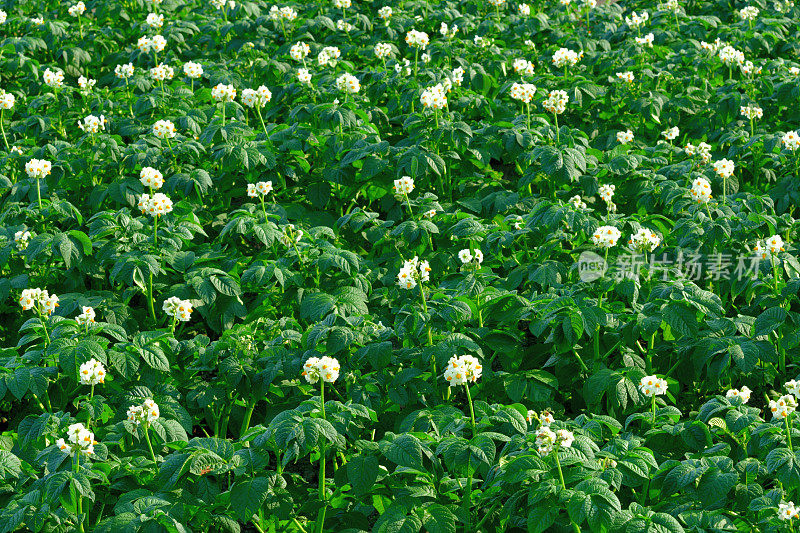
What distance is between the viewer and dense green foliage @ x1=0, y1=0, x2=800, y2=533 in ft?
9.34

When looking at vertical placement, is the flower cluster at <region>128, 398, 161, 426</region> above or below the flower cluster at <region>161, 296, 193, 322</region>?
above

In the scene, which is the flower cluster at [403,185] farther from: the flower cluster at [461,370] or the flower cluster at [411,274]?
the flower cluster at [461,370]

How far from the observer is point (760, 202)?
459cm

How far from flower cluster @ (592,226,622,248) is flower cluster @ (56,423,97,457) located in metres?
2.25

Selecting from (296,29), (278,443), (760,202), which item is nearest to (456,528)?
(278,443)

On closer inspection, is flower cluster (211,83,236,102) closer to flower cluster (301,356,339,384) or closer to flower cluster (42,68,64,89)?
flower cluster (42,68,64,89)

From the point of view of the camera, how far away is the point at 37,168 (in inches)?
188

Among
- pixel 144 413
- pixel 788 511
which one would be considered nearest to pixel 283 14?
pixel 144 413

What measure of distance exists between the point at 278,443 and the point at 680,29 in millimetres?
5882


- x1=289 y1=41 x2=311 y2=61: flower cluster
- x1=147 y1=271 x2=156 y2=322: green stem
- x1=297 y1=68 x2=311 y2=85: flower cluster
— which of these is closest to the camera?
x1=147 y1=271 x2=156 y2=322: green stem

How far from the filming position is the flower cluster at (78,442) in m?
2.90

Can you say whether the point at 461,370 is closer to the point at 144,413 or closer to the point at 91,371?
the point at 144,413

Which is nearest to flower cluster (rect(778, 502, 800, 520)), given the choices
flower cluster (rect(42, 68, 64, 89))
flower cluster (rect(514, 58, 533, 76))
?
flower cluster (rect(514, 58, 533, 76))

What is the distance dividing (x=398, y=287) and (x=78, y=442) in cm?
179
